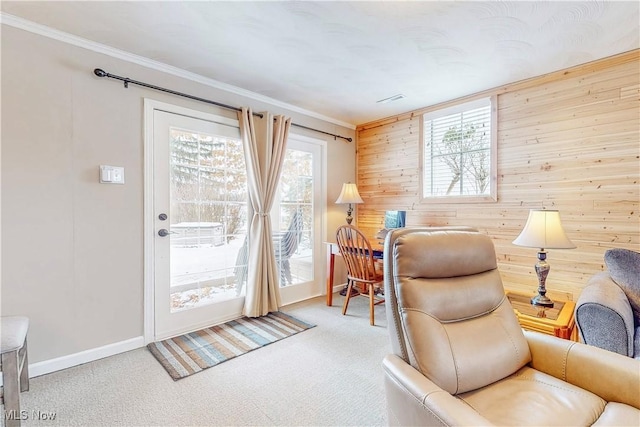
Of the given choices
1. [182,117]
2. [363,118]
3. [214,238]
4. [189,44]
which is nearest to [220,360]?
[214,238]

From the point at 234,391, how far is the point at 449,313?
4.53 feet

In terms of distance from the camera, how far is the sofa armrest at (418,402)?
0.86 m

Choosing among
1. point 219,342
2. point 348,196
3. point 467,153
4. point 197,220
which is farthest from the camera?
point 348,196

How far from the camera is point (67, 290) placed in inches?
81.6

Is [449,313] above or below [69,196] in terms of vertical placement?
below

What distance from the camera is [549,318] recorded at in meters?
1.94

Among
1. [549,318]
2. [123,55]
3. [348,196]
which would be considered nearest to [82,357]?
[123,55]

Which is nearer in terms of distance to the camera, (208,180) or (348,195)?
(208,180)

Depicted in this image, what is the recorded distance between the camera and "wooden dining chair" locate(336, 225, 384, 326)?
2.90 m

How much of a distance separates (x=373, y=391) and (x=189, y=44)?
267 cm

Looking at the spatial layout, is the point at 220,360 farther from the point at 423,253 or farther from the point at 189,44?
the point at 189,44

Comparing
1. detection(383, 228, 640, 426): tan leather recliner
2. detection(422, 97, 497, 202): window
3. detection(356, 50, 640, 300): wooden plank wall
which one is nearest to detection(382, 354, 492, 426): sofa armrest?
detection(383, 228, 640, 426): tan leather recliner

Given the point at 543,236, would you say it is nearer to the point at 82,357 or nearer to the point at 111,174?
the point at 111,174

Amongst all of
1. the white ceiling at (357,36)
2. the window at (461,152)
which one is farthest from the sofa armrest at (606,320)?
the white ceiling at (357,36)
